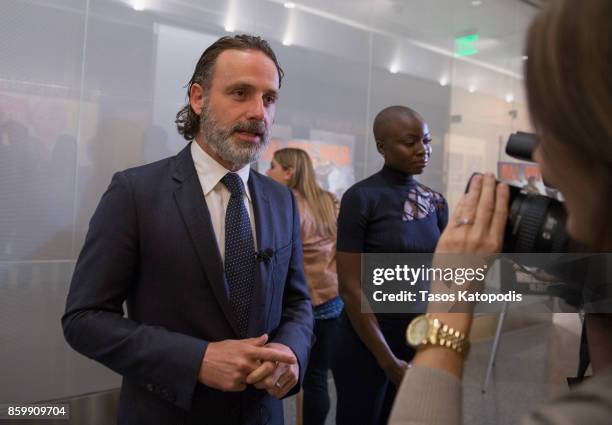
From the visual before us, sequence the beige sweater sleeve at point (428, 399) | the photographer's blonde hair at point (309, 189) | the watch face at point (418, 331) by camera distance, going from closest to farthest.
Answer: the beige sweater sleeve at point (428, 399) → the watch face at point (418, 331) → the photographer's blonde hair at point (309, 189)

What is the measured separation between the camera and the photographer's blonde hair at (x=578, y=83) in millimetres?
417

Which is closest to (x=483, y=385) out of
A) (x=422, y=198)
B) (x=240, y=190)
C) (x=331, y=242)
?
(x=331, y=242)

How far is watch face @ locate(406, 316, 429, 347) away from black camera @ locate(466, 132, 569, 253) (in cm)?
19

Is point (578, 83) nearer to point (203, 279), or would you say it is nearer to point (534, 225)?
point (534, 225)

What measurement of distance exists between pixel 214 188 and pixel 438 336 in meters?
0.83

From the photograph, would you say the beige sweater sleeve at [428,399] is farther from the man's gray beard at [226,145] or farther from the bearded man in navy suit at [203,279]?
A: the man's gray beard at [226,145]

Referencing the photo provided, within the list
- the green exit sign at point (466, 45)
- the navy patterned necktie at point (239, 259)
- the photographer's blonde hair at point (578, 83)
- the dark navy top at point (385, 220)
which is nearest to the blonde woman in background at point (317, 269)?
the dark navy top at point (385, 220)

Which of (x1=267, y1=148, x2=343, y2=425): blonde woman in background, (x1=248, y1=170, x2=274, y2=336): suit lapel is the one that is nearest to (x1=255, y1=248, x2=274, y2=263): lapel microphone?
(x1=248, y1=170, x2=274, y2=336): suit lapel

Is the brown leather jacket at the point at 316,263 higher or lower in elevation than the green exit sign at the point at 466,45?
lower

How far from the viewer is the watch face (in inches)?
27.0

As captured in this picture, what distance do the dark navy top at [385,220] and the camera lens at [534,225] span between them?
40.8 inches

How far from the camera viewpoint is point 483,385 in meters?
3.69

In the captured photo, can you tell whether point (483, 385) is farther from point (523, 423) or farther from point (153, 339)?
point (523, 423)

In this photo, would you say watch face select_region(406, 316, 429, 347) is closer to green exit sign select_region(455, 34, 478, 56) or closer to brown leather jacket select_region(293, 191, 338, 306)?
brown leather jacket select_region(293, 191, 338, 306)
